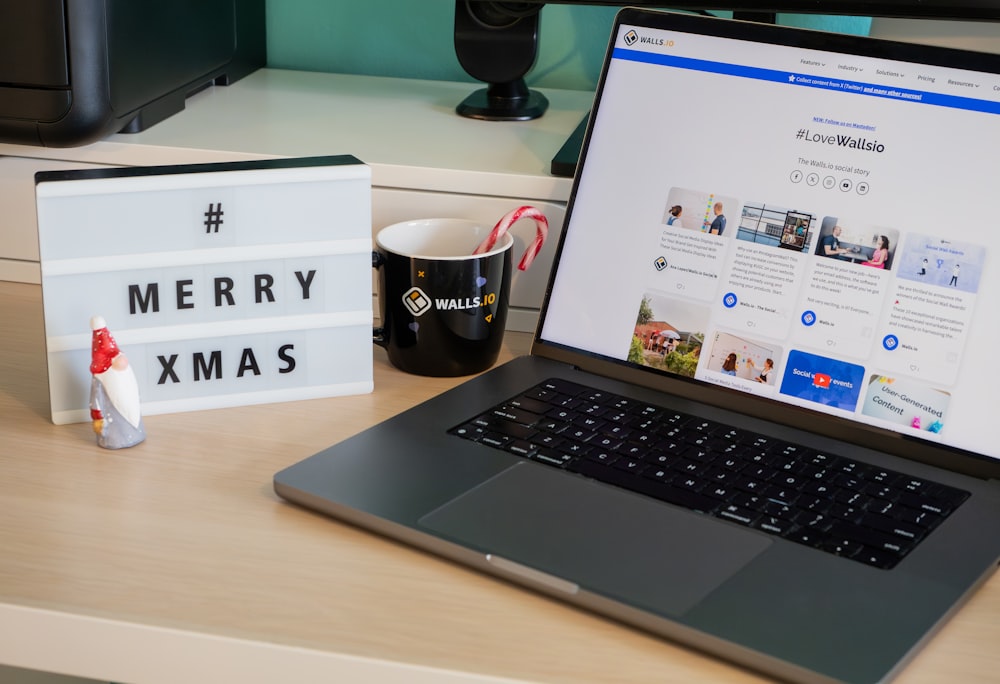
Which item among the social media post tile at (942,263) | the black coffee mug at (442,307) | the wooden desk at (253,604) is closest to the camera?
the wooden desk at (253,604)

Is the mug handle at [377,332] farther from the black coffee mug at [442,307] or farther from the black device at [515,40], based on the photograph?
the black device at [515,40]

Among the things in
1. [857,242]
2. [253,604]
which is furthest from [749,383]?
[253,604]

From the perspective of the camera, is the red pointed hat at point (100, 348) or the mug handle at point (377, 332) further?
the mug handle at point (377, 332)

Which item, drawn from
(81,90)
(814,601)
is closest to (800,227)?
(814,601)

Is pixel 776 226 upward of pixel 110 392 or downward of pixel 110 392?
upward

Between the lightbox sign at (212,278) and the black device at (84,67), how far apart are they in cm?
19

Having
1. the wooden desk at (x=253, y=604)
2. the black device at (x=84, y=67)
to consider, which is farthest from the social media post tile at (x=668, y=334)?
the black device at (x=84, y=67)

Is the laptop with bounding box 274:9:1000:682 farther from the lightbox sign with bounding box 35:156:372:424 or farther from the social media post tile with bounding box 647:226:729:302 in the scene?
the lightbox sign with bounding box 35:156:372:424

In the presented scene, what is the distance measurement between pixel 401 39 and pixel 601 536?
0.81 m

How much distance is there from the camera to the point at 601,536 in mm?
597

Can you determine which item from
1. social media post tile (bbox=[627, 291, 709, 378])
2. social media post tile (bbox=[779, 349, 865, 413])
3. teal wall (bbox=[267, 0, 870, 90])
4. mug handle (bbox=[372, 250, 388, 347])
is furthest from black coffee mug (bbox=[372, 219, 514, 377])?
teal wall (bbox=[267, 0, 870, 90])

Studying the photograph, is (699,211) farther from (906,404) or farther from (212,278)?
(212,278)

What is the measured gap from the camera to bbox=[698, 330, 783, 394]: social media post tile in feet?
2.49

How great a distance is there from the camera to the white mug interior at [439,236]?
0.88m
